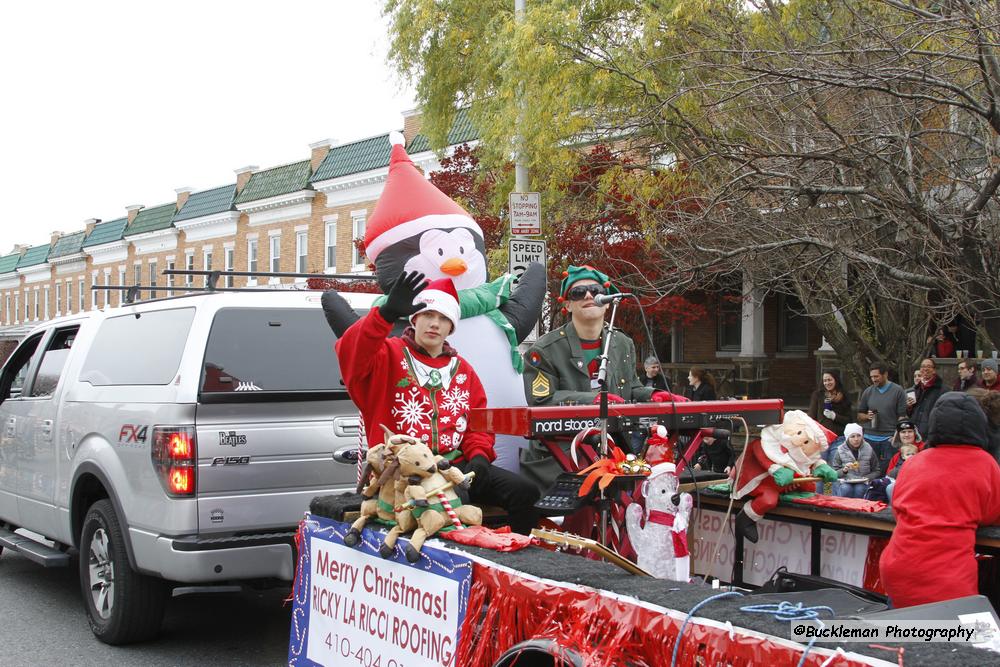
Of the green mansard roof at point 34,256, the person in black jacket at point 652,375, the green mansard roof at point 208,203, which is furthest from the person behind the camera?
the green mansard roof at point 34,256

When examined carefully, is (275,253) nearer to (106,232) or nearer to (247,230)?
(247,230)

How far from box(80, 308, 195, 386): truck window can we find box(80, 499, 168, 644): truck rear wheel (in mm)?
839

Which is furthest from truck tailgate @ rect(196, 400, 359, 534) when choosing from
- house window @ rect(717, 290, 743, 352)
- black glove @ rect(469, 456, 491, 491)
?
house window @ rect(717, 290, 743, 352)

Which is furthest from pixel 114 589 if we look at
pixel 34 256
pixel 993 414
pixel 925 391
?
pixel 34 256

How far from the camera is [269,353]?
599 cm

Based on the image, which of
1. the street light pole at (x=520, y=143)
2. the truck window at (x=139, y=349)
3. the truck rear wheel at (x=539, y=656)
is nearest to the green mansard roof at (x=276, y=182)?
the street light pole at (x=520, y=143)

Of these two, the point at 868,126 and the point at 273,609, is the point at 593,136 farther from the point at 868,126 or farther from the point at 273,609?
the point at 273,609

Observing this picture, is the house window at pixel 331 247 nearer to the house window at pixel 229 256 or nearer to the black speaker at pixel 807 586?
the house window at pixel 229 256

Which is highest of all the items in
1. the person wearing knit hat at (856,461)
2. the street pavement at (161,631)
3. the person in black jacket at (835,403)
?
the person in black jacket at (835,403)

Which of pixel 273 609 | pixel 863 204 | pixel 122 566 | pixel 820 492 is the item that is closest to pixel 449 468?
pixel 820 492

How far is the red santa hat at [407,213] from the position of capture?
5.89 metres

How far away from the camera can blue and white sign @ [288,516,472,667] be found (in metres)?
3.34

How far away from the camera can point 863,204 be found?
35.1ft

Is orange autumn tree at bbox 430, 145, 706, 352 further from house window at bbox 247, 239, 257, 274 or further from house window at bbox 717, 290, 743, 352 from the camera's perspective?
house window at bbox 247, 239, 257, 274
